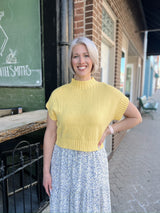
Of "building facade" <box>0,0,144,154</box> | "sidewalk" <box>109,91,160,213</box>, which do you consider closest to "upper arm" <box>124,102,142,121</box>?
"building facade" <box>0,0,144,154</box>

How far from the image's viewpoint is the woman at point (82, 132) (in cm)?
128

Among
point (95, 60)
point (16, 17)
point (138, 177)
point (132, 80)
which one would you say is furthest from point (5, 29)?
point (132, 80)

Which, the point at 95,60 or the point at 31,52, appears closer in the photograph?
the point at 95,60

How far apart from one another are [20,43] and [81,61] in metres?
2.04

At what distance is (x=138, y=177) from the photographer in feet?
10.4

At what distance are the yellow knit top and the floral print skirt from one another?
9 cm

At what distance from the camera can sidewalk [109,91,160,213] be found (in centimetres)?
247

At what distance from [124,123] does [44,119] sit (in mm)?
1041

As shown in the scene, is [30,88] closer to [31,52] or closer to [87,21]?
[31,52]

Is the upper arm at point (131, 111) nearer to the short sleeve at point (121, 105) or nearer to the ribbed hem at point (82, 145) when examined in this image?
the short sleeve at point (121, 105)

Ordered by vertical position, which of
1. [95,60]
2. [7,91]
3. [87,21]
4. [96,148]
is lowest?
[96,148]

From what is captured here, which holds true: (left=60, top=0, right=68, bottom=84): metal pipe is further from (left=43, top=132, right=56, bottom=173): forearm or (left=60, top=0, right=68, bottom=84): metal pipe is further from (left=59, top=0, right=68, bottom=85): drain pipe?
(left=43, top=132, right=56, bottom=173): forearm

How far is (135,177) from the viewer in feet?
10.3

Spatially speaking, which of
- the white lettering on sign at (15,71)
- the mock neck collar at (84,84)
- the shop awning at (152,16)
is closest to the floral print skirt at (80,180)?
the mock neck collar at (84,84)
